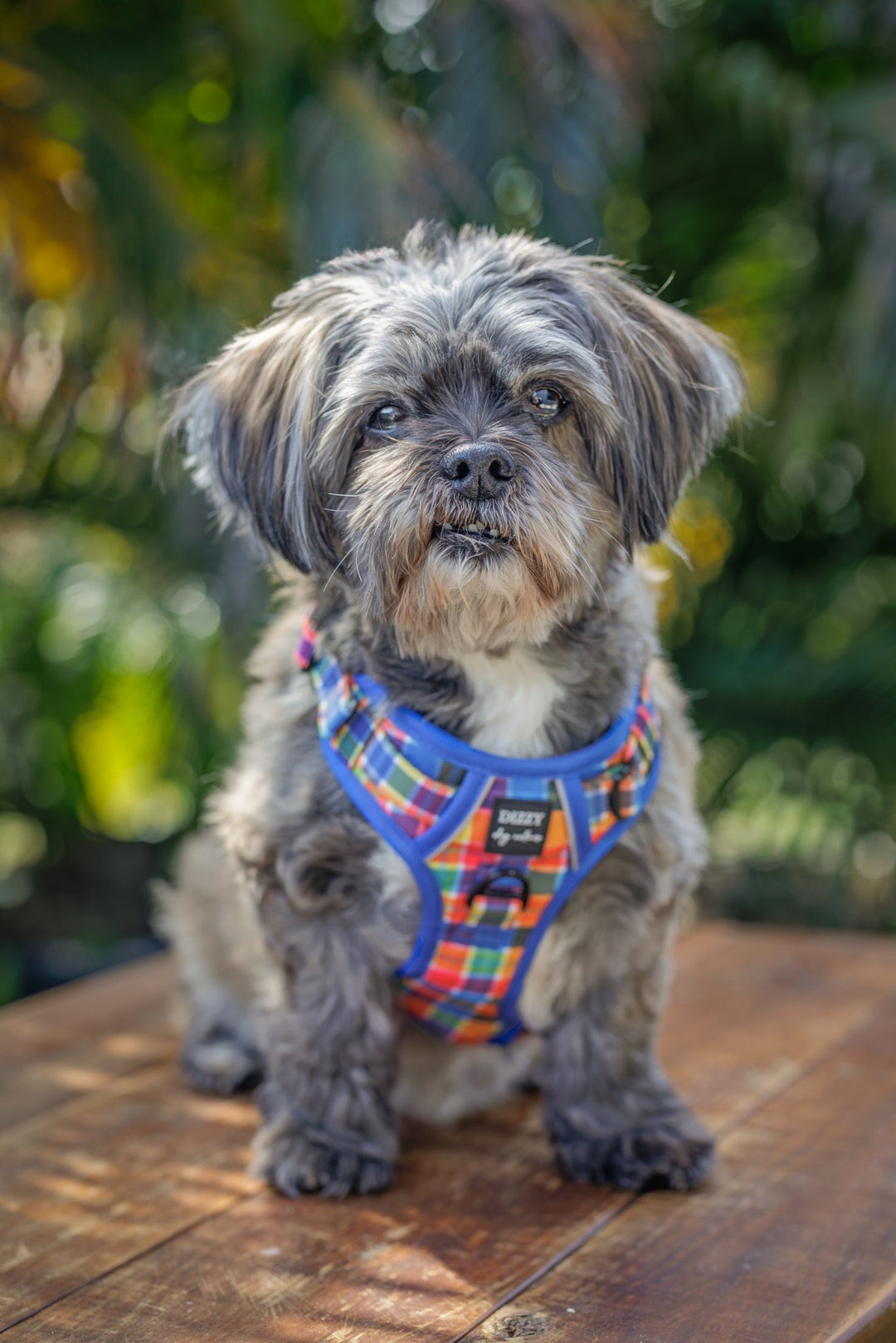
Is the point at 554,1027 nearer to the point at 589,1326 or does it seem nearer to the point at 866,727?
the point at 589,1326

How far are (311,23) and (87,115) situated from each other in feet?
2.40

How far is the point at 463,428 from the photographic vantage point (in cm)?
213

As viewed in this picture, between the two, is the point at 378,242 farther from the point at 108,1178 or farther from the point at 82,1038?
the point at 108,1178

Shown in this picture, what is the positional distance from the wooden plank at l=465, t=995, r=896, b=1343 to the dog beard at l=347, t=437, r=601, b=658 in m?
0.98

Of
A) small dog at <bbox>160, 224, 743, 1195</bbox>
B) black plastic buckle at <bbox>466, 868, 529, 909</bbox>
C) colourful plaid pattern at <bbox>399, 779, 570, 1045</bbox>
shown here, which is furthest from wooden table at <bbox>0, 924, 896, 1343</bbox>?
black plastic buckle at <bbox>466, 868, 529, 909</bbox>

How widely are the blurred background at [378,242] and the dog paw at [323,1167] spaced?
4.06 ft

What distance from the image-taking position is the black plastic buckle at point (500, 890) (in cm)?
228

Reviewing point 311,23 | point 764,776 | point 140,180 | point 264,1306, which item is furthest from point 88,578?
point 264,1306

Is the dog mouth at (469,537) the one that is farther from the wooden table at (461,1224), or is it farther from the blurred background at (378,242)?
the blurred background at (378,242)

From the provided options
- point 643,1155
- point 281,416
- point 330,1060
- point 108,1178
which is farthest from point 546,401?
point 108,1178

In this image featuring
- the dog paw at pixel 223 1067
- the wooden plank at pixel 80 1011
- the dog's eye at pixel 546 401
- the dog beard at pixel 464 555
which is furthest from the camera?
the wooden plank at pixel 80 1011

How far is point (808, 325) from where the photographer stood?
17.3 feet

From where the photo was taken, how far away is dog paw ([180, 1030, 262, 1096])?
9.62ft

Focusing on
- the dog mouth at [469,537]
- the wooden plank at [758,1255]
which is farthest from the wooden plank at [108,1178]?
the dog mouth at [469,537]
